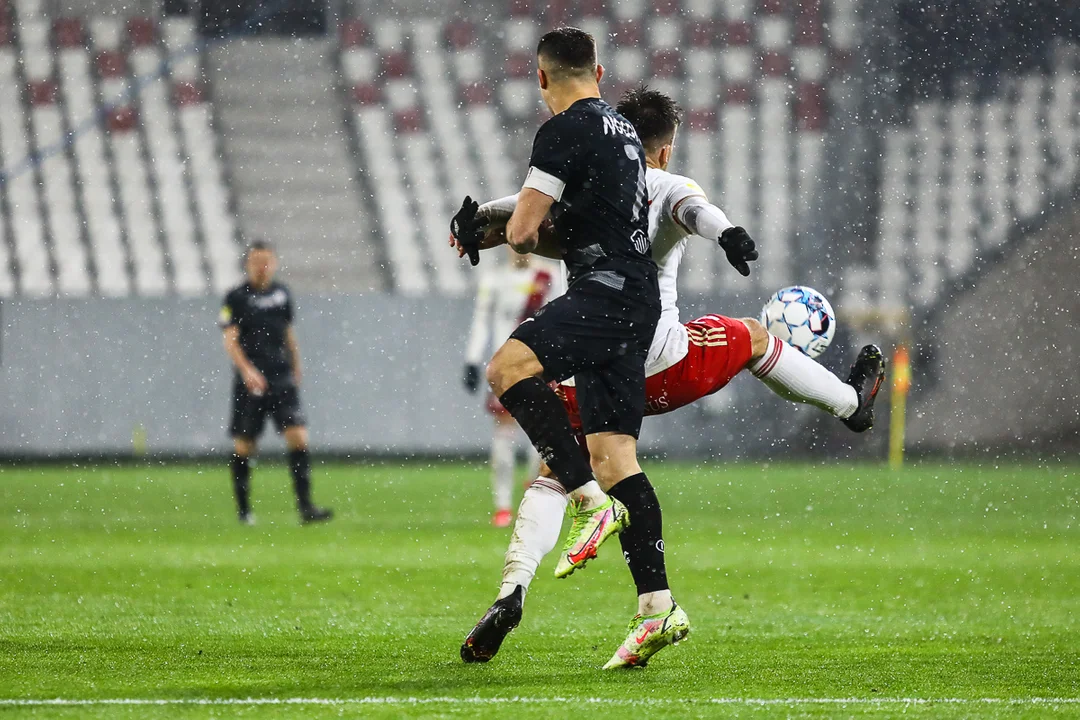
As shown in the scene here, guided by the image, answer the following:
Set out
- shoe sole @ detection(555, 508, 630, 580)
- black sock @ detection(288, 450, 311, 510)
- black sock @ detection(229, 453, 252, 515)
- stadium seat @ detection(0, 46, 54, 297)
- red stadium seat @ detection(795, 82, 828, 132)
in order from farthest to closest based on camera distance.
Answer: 1. red stadium seat @ detection(795, 82, 828, 132)
2. stadium seat @ detection(0, 46, 54, 297)
3. black sock @ detection(229, 453, 252, 515)
4. black sock @ detection(288, 450, 311, 510)
5. shoe sole @ detection(555, 508, 630, 580)

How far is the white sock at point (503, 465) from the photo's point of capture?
938cm

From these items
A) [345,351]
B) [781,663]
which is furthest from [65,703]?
[345,351]

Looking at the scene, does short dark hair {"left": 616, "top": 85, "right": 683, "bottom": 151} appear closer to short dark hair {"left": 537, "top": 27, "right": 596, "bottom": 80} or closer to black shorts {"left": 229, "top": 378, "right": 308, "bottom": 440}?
short dark hair {"left": 537, "top": 27, "right": 596, "bottom": 80}

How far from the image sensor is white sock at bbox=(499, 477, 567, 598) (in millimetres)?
4344

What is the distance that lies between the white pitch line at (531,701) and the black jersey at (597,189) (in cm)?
121

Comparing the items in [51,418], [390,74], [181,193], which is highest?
[390,74]

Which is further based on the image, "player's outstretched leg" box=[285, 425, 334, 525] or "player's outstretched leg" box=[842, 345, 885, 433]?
"player's outstretched leg" box=[285, 425, 334, 525]

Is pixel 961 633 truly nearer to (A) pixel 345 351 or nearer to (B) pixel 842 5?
(A) pixel 345 351

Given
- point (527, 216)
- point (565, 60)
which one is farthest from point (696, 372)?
point (565, 60)

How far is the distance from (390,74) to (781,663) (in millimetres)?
16211

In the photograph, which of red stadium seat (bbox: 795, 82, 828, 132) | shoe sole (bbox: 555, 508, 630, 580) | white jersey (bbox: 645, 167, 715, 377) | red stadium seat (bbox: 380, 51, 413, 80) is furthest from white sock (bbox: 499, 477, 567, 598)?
red stadium seat (bbox: 380, 51, 413, 80)

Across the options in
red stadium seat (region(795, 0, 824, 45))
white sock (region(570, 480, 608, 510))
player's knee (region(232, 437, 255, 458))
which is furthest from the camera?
red stadium seat (region(795, 0, 824, 45))

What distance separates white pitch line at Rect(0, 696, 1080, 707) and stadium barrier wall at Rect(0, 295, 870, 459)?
12.4 m

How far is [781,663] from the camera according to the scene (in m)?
4.29
